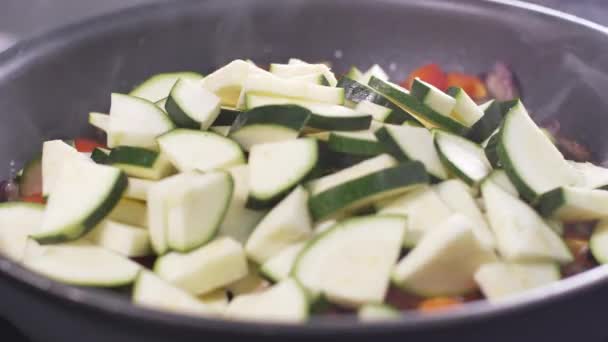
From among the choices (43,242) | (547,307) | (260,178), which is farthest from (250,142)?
(547,307)

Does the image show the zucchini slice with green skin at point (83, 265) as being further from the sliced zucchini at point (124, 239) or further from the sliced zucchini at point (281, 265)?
the sliced zucchini at point (281, 265)

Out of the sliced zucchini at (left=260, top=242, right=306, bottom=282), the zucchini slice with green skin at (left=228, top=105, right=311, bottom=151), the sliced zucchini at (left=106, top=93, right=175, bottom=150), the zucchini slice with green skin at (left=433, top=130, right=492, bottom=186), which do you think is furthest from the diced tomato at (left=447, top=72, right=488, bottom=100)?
the sliced zucchini at (left=260, top=242, right=306, bottom=282)

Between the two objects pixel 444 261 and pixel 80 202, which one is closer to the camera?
pixel 444 261

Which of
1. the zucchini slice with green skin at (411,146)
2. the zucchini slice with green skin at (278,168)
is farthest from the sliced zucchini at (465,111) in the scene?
Answer: the zucchini slice with green skin at (278,168)

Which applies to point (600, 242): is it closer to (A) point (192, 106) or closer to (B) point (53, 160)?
(A) point (192, 106)

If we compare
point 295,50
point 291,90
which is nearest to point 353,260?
point 291,90
